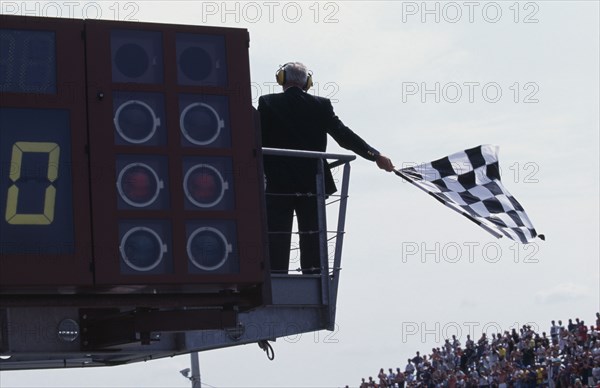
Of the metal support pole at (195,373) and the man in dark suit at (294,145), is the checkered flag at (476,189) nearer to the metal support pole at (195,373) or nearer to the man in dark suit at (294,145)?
the man in dark suit at (294,145)

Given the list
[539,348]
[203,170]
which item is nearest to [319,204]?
[203,170]

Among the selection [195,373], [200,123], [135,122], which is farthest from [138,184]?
[195,373]

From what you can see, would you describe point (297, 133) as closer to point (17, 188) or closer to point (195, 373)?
point (17, 188)

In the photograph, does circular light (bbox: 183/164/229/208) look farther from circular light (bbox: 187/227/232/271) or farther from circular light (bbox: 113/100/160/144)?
circular light (bbox: 113/100/160/144)

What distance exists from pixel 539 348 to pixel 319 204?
24423 mm

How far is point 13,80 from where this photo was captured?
8.35 m

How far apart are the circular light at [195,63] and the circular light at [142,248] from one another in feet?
3.47

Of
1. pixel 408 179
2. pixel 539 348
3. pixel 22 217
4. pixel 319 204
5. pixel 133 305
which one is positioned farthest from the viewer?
pixel 539 348

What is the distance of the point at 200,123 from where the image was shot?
8.61 m

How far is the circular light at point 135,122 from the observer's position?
846cm

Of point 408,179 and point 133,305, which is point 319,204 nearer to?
point 408,179

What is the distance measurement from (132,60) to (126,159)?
0.66 m

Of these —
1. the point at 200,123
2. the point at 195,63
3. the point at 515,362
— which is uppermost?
the point at 195,63

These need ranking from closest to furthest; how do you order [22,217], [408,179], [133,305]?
[22,217]
[133,305]
[408,179]
